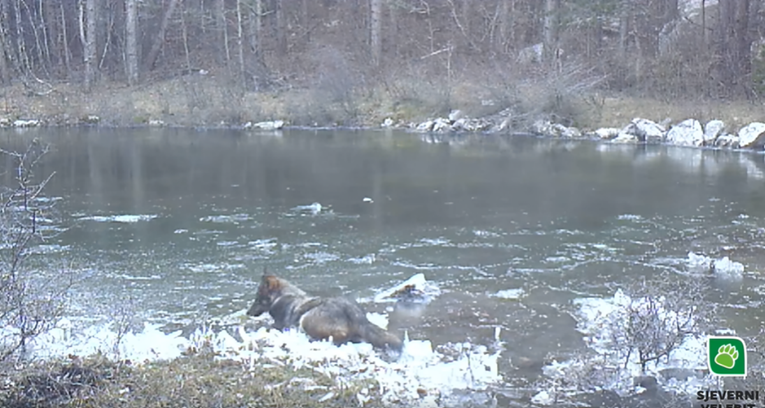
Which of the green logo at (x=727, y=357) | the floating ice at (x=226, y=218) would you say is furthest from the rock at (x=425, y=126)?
the green logo at (x=727, y=357)

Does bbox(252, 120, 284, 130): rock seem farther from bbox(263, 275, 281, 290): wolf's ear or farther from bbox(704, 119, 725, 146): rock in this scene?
bbox(263, 275, 281, 290): wolf's ear

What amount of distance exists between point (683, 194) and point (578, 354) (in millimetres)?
9728

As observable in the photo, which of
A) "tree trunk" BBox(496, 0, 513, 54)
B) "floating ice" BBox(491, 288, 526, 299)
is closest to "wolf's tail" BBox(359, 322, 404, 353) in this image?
"floating ice" BBox(491, 288, 526, 299)

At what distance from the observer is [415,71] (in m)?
34.1

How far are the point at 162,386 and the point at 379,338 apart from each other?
2194 millimetres

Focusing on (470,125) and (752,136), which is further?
(470,125)

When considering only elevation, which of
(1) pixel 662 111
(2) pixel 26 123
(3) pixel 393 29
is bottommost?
(1) pixel 662 111

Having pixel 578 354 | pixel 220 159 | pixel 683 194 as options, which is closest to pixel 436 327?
pixel 578 354

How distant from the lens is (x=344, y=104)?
102ft

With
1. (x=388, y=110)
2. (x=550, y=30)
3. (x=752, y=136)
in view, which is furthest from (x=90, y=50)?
(x=752, y=136)

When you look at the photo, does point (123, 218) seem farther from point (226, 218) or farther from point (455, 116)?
point (455, 116)

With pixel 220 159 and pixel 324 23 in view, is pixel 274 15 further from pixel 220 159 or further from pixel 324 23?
pixel 220 159

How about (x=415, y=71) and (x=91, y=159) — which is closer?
(x=91, y=159)

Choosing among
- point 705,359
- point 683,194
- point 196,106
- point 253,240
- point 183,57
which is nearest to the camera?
point 705,359
